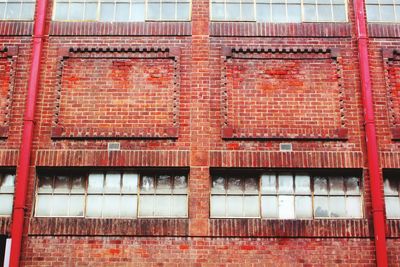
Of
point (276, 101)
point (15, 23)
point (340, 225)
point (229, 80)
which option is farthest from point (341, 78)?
point (15, 23)

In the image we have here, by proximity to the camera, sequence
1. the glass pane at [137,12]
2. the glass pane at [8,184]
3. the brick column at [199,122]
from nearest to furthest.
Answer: the brick column at [199,122] → the glass pane at [8,184] → the glass pane at [137,12]

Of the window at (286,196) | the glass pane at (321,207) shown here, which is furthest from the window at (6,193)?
the glass pane at (321,207)

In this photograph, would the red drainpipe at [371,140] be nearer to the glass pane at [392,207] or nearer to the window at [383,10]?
the window at [383,10]

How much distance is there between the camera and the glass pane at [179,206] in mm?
10195

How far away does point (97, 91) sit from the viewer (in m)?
10.7

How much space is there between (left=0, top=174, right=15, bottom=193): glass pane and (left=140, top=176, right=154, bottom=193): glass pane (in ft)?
7.90

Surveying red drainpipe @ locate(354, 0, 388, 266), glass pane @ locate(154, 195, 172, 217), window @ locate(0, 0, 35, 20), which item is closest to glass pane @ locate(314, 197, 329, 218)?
red drainpipe @ locate(354, 0, 388, 266)

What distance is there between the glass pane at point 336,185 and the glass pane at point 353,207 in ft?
0.68

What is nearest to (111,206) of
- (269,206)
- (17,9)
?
(269,206)

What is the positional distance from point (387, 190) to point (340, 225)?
119 centimetres

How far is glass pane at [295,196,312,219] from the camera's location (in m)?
10.2

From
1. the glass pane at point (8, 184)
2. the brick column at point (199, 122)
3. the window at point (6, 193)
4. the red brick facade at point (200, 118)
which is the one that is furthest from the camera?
the glass pane at point (8, 184)

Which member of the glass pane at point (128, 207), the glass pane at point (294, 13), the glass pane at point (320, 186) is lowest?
the glass pane at point (128, 207)

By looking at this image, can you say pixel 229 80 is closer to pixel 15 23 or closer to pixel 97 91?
pixel 97 91
